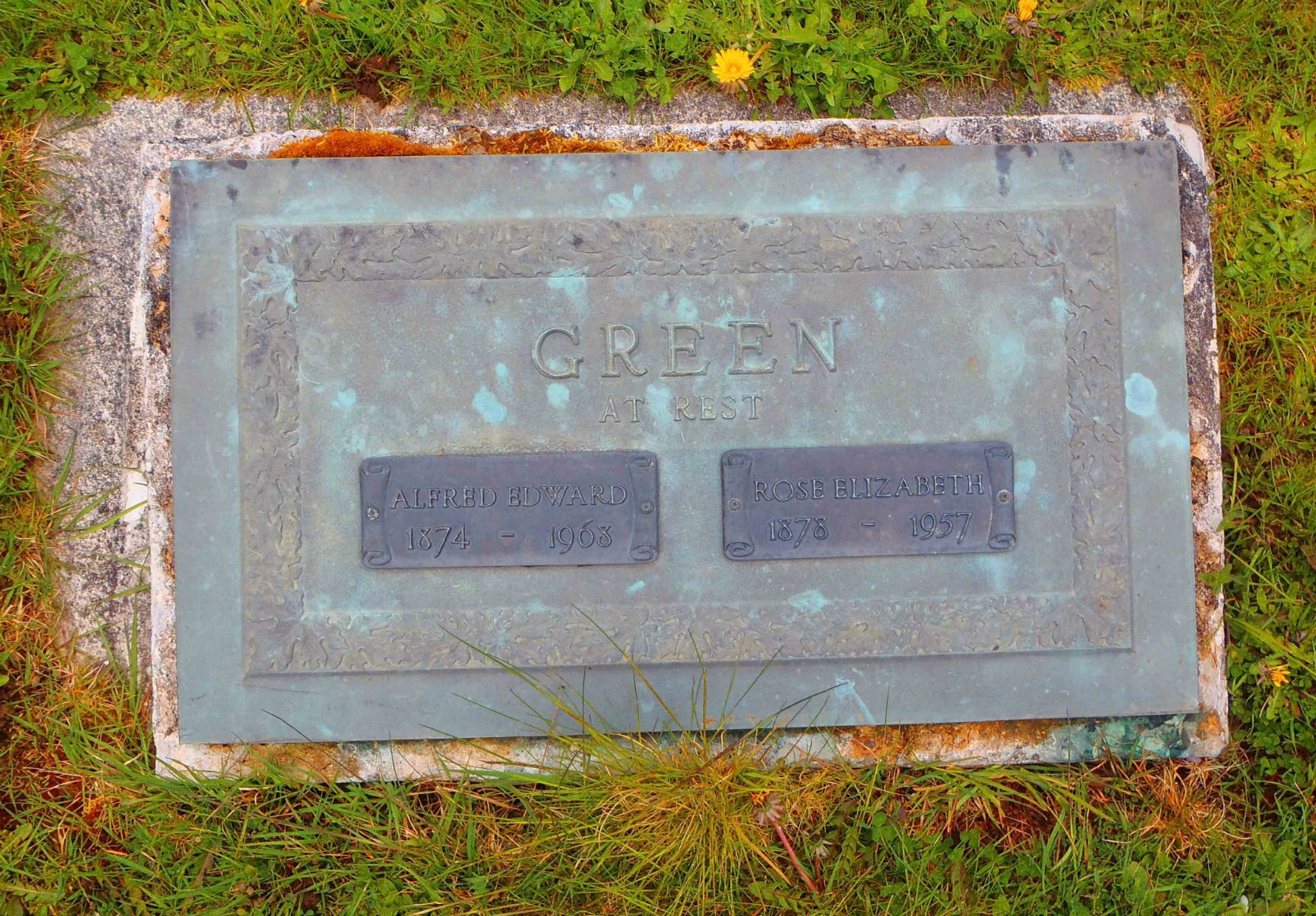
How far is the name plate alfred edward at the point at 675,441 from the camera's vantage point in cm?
245

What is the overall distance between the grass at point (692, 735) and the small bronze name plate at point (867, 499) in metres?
0.65

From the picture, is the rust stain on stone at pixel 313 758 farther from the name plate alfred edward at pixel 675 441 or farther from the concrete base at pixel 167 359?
the name plate alfred edward at pixel 675 441

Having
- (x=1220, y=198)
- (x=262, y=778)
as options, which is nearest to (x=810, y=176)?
(x=1220, y=198)

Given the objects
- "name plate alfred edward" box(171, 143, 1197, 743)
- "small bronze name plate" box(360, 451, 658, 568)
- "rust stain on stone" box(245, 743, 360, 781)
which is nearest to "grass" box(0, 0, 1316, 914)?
"rust stain on stone" box(245, 743, 360, 781)

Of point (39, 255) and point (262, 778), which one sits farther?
point (39, 255)

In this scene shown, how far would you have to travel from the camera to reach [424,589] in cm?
246

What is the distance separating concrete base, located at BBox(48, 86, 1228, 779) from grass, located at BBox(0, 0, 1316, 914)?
0.25 ft

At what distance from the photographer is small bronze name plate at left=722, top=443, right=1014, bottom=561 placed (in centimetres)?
246

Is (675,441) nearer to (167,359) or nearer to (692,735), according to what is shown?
(692,735)

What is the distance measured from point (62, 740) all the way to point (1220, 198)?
3940 millimetres

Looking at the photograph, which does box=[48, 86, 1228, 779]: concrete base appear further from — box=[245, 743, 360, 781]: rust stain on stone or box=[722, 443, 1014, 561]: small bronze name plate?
box=[722, 443, 1014, 561]: small bronze name plate

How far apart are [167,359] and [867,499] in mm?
2050

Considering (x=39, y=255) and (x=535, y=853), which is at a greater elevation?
(x=39, y=255)

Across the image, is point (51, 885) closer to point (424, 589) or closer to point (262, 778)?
point (262, 778)
